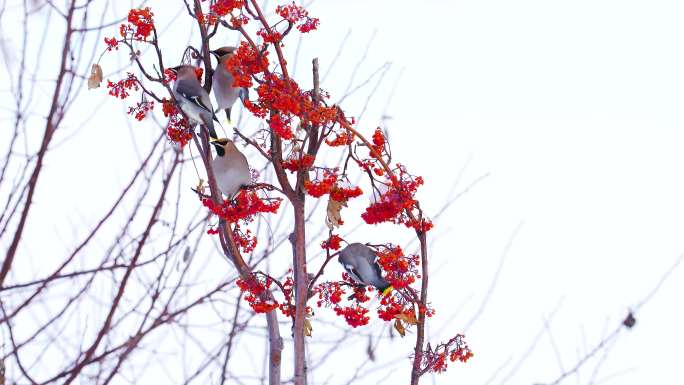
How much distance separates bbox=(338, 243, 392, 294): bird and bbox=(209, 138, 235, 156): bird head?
8.1 inches

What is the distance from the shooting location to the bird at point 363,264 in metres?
0.95

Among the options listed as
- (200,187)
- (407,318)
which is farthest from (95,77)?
(407,318)

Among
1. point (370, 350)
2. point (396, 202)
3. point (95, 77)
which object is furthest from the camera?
point (370, 350)

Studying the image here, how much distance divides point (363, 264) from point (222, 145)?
0.25 metres

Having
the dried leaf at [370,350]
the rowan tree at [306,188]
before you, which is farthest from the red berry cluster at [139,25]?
the dried leaf at [370,350]

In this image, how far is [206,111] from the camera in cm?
104

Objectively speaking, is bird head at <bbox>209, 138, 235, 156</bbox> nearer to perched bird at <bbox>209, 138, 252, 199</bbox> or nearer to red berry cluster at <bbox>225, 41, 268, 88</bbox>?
perched bird at <bbox>209, 138, 252, 199</bbox>

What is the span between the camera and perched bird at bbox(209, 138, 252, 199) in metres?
1.01

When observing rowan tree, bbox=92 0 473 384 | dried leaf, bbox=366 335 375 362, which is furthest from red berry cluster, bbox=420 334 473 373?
dried leaf, bbox=366 335 375 362

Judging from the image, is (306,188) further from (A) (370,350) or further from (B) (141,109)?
(A) (370,350)

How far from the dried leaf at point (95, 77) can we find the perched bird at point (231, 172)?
18cm

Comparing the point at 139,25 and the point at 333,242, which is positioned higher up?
the point at 139,25

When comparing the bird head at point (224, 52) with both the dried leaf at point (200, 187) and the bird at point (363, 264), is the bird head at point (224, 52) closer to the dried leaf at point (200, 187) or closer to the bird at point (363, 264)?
the dried leaf at point (200, 187)

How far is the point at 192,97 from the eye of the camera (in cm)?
101
